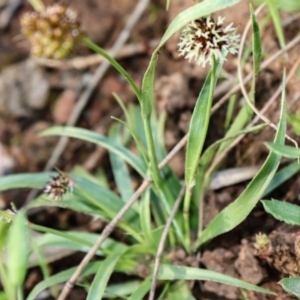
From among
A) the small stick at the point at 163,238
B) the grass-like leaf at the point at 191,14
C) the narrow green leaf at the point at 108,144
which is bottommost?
the small stick at the point at 163,238

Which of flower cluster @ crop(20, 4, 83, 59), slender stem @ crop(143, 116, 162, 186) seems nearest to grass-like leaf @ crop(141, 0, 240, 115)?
slender stem @ crop(143, 116, 162, 186)

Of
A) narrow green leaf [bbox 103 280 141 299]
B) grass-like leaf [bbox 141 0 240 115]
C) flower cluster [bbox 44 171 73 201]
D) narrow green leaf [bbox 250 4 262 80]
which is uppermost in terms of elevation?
grass-like leaf [bbox 141 0 240 115]

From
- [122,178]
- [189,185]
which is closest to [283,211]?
[189,185]

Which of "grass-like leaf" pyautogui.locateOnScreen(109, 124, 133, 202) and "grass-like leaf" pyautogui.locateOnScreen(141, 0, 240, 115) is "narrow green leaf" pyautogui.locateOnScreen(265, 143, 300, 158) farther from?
"grass-like leaf" pyautogui.locateOnScreen(109, 124, 133, 202)

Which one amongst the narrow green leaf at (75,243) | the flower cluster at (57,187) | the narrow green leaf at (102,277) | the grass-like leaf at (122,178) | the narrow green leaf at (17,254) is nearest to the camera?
the narrow green leaf at (17,254)

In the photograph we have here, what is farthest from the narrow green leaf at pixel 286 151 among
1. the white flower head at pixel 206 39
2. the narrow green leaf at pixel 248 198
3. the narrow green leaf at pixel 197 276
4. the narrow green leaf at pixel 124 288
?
the narrow green leaf at pixel 124 288

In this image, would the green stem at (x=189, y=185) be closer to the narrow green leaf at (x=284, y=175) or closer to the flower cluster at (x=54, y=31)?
the narrow green leaf at (x=284, y=175)

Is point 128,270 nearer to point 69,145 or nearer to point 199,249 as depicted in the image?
point 199,249

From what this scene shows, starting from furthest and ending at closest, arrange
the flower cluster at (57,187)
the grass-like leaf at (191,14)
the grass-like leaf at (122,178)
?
the grass-like leaf at (122,178), the flower cluster at (57,187), the grass-like leaf at (191,14)

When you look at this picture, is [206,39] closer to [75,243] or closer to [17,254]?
[17,254]
